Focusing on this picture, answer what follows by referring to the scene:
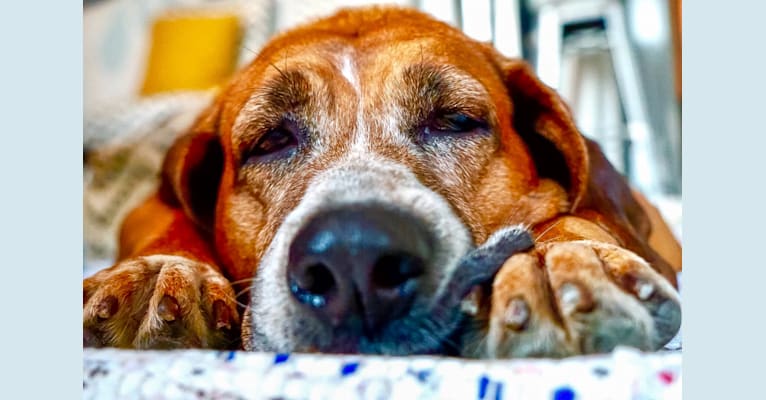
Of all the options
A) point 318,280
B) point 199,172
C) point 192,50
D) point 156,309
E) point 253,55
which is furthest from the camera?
point 192,50

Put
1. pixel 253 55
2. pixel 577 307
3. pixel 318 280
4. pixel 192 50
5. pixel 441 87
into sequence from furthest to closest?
pixel 192 50, pixel 253 55, pixel 441 87, pixel 318 280, pixel 577 307

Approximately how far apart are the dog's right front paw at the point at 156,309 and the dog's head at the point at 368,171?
0.21ft

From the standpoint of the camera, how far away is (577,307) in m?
0.87

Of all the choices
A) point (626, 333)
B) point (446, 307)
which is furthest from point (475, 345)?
point (626, 333)

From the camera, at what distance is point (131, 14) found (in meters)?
1.97

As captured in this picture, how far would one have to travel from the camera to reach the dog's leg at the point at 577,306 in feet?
2.81

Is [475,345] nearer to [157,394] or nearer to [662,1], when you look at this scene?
[157,394]

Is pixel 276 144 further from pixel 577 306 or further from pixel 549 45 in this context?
pixel 577 306

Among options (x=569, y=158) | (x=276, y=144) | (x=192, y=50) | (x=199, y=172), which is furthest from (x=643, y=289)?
(x=192, y=50)

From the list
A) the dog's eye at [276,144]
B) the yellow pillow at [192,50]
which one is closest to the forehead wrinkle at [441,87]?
the dog's eye at [276,144]

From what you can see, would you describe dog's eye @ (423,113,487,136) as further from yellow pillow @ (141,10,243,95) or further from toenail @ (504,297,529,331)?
yellow pillow @ (141,10,243,95)

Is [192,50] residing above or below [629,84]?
above

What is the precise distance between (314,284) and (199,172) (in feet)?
2.51
